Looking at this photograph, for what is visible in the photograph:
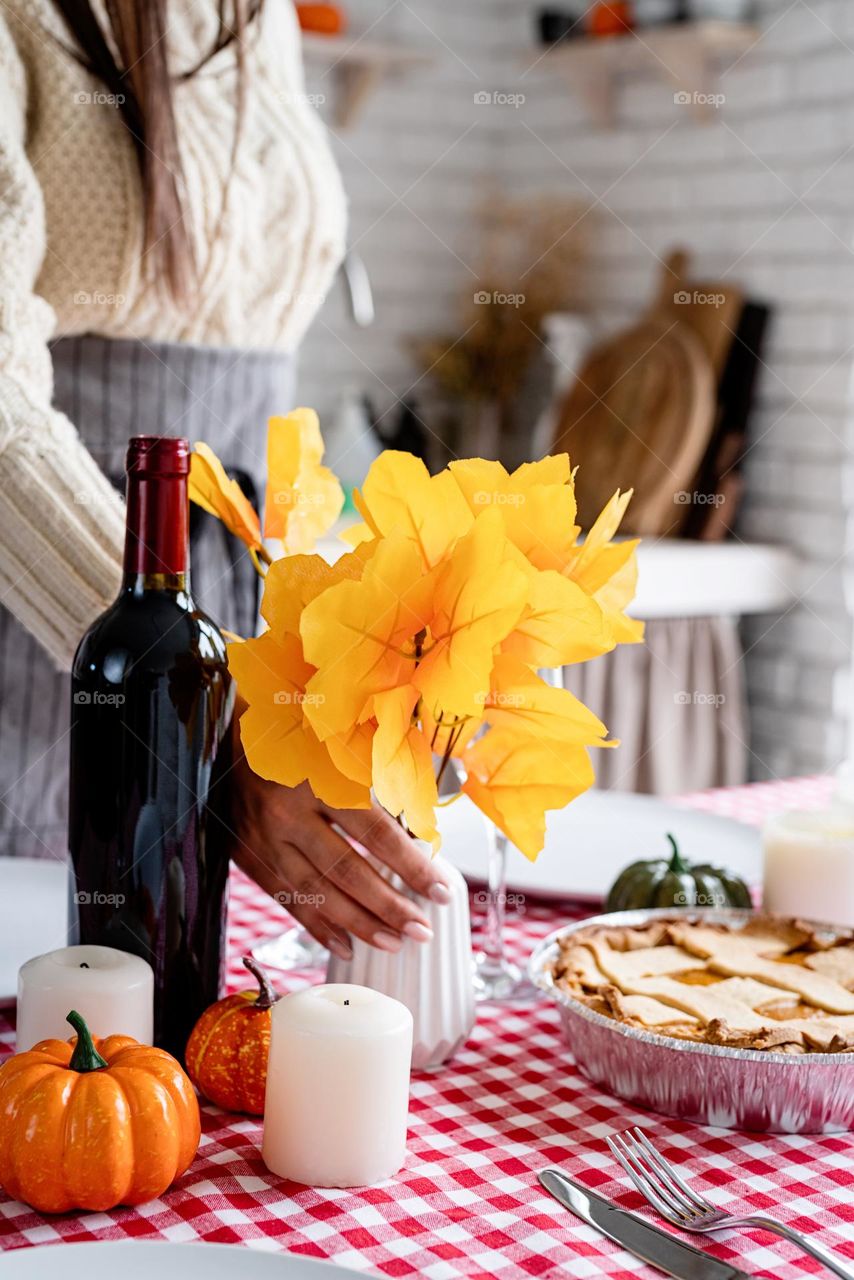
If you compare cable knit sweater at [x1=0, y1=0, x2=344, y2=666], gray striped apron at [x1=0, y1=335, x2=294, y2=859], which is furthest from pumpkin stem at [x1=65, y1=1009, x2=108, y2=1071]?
gray striped apron at [x1=0, y1=335, x2=294, y2=859]

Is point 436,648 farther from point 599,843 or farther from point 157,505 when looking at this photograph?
point 599,843

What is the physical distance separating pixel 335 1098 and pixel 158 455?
1.04 ft

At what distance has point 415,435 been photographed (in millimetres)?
3256

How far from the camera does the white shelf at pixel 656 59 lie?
9.09 feet

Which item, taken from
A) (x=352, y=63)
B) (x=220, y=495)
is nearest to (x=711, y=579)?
(x=352, y=63)

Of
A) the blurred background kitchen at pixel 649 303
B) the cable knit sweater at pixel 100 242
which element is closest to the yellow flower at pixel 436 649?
the cable knit sweater at pixel 100 242

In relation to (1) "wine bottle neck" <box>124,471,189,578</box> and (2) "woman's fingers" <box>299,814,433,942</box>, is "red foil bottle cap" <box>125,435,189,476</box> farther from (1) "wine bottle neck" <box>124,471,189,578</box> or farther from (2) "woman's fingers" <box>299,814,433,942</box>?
(2) "woman's fingers" <box>299,814,433,942</box>

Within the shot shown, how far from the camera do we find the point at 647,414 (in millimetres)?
2889

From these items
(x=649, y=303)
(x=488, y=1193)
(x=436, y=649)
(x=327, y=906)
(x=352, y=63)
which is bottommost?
(x=488, y=1193)

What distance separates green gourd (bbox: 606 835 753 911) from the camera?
94 cm

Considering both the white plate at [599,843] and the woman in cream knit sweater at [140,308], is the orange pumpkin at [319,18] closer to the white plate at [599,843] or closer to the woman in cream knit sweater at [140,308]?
the woman in cream knit sweater at [140,308]

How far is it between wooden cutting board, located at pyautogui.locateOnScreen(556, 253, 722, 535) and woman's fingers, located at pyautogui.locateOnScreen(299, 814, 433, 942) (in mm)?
2168

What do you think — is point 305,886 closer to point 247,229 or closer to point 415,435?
point 247,229

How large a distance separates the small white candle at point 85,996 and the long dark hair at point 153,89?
2.04ft
